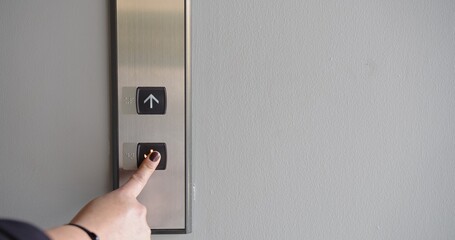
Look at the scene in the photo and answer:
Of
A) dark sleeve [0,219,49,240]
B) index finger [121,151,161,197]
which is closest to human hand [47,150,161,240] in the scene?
index finger [121,151,161,197]

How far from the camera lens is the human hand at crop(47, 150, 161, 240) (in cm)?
48

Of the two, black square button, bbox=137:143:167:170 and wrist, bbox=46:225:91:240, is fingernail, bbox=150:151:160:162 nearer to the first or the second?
black square button, bbox=137:143:167:170

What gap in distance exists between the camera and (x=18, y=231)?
12.8 inches

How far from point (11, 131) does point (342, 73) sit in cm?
50

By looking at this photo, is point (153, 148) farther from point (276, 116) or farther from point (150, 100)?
point (276, 116)

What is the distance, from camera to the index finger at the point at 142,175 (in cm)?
54

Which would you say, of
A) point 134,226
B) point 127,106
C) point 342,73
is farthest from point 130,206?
point 342,73

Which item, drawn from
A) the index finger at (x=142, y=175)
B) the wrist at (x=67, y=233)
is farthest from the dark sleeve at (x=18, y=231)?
the index finger at (x=142, y=175)

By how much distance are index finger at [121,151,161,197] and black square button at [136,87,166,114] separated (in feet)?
0.20

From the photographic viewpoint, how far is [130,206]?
53cm

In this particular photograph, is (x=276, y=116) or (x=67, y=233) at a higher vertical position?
(x=276, y=116)

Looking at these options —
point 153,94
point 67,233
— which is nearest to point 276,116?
point 153,94

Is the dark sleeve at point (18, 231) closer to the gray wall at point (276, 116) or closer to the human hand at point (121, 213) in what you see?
the human hand at point (121, 213)

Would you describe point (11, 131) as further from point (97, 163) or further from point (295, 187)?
point (295, 187)
